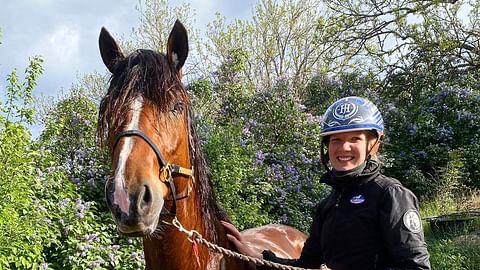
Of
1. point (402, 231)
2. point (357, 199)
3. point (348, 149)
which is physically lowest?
point (402, 231)

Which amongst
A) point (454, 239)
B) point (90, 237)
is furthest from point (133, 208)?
point (454, 239)

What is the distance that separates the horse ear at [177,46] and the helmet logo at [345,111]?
0.76 metres

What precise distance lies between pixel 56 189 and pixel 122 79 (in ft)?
11.7

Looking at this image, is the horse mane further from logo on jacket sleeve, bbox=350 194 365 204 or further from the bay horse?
logo on jacket sleeve, bbox=350 194 365 204

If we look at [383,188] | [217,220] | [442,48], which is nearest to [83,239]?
[217,220]

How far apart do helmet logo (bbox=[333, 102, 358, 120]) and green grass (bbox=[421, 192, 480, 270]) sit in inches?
180

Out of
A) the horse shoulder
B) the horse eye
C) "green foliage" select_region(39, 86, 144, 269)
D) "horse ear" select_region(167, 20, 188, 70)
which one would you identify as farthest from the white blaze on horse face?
"green foliage" select_region(39, 86, 144, 269)

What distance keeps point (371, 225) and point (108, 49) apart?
150 centimetres

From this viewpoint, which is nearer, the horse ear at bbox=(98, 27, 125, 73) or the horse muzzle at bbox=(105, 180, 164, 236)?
the horse muzzle at bbox=(105, 180, 164, 236)

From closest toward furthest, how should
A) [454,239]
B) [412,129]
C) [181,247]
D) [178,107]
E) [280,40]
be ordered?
[178,107] < [181,247] < [454,239] < [412,129] < [280,40]

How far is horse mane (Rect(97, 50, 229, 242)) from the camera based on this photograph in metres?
2.29

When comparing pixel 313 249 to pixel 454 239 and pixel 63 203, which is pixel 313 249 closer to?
pixel 63 203

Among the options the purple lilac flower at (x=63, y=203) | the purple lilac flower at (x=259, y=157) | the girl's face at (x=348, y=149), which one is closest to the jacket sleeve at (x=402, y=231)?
the girl's face at (x=348, y=149)

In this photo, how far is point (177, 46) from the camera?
2613mm
